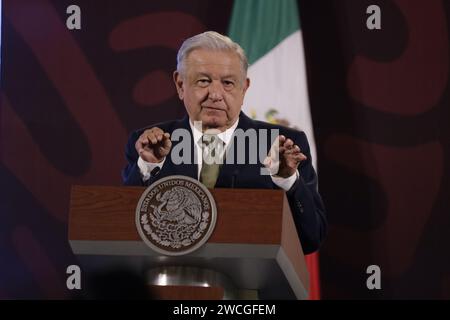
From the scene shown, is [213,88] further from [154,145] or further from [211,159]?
[154,145]

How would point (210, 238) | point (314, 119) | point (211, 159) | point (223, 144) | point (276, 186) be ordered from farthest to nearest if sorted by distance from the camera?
point (314, 119) → point (223, 144) → point (211, 159) → point (276, 186) → point (210, 238)

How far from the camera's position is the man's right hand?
289 cm

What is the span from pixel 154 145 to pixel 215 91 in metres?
0.83

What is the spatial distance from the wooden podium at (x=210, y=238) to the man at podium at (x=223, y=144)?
290 mm

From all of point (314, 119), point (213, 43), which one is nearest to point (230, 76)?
point (213, 43)

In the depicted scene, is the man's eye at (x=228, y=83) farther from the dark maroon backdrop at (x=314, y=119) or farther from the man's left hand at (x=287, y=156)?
the dark maroon backdrop at (x=314, y=119)

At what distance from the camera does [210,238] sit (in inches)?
106

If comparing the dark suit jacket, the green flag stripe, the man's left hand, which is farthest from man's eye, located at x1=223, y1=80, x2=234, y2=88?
the green flag stripe

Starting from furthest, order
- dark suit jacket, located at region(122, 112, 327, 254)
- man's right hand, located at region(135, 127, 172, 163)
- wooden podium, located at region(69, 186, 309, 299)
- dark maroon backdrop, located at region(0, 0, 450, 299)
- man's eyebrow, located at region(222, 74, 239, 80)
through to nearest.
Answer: dark maroon backdrop, located at region(0, 0, 450, 299) < man's eyebrow, located at region(222, 74, 239, 80) < dark suit jacket, located at region(122, 112, 327, 254) < man's right hand, located at region(135, 127, 172, 163) < wooden podium, located at region(69, 186, 309, 299)

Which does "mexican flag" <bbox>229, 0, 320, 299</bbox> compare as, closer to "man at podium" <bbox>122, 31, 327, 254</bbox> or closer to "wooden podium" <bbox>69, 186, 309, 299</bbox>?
"man at podium" <bbox>122, 31, 327, 254</bbox>
